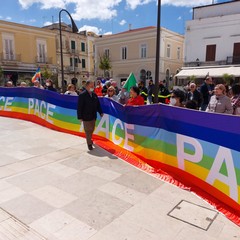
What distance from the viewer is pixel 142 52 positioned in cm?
3450

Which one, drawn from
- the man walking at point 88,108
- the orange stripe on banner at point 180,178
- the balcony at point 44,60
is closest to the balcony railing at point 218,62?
the balcony at point 44,60

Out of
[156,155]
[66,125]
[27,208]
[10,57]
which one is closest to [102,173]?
[156,155]

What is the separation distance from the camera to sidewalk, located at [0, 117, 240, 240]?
2893mm

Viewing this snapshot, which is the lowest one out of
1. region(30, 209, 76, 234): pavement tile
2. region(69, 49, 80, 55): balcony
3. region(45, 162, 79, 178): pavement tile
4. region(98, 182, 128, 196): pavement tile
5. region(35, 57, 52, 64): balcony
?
region(45, 162, 79, 178): pavement tile

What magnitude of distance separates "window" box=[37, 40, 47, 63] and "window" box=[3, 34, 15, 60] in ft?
12.0

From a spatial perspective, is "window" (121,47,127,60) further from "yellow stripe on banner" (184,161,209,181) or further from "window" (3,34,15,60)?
"yellow stripe on banner" (184,161,209,181)

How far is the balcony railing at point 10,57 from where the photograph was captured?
3069cm

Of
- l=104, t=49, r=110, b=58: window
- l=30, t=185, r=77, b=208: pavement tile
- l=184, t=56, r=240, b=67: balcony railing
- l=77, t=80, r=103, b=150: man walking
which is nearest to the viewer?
l=30, t=185, r=77, b=208: pavement tile

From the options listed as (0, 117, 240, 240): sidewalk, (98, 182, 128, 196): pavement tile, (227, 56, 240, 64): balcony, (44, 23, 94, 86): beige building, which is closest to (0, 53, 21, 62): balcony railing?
(44, 23, 94, 86): beige building

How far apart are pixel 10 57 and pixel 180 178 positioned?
107ft

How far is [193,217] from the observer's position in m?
3.21

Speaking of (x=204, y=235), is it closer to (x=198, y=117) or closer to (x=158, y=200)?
(x=158, y=200)

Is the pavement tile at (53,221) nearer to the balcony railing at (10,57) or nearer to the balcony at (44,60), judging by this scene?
the balcony railing at (10,57)

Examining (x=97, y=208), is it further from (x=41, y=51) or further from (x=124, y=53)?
(x=41, y=51)
